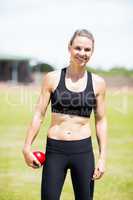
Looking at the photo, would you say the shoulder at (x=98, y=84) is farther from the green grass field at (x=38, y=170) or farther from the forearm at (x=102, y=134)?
the green grass field at (x=38, y=170)

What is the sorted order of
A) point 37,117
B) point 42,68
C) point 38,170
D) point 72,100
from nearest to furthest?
point 72,100 → point 37,117 → point 38,170 → point 42,68

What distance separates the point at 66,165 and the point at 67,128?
0.27 m

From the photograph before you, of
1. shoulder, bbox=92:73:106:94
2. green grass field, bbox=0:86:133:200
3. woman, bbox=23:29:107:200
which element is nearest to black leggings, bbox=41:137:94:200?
woman, bbox=23:29:107:200

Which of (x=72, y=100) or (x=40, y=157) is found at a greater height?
(x=72, y=100)

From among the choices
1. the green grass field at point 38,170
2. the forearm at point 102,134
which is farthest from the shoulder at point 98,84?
the green grass field at point 38,170

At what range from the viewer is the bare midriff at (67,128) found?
407 cm

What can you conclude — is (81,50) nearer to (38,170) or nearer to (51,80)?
(51,80)

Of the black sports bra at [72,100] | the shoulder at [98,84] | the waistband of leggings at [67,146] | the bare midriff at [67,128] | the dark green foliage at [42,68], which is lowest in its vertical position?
the dark green foliage at [42,68]

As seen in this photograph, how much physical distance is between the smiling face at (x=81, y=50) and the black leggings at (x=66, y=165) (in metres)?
0.59

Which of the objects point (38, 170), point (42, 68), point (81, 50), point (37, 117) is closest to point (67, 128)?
point (37, 117)

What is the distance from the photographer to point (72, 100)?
3969 millimetres

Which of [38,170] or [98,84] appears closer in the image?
[98,84]

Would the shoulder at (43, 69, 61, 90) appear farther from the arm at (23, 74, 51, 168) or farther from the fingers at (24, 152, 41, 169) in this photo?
the fingers at (24, 152, 41, 169)

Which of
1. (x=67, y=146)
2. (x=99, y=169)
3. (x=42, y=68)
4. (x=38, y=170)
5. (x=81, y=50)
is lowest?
(x=42, y=68)
